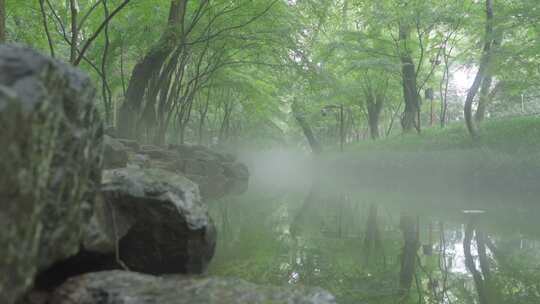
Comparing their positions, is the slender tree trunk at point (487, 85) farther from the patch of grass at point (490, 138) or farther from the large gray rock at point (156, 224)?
the large gray rock at point (156, 224)

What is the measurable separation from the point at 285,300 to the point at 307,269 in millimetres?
1410

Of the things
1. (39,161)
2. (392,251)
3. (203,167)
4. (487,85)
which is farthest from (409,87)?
(39,161)

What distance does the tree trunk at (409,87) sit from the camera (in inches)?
586

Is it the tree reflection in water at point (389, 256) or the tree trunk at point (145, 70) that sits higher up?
the tree trunk at point (145, 70)

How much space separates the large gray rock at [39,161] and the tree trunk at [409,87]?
1378cm

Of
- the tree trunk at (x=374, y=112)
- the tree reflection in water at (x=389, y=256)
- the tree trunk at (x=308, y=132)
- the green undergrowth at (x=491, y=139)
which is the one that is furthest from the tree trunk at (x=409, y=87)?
the tree reflection in water at (x=389, y=256)

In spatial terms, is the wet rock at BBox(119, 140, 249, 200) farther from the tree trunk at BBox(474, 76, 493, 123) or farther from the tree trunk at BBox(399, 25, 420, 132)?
the tree trunk at BBox(474, 76, 493, 123)

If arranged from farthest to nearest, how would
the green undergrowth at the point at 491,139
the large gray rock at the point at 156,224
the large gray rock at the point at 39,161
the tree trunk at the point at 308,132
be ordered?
1. the tree trunk at the point at 308,132
2. the green undergrowth at the point at 491,139
3. the large gray rock at the point at 156,224
4. the large gray rock at the point at 39,161

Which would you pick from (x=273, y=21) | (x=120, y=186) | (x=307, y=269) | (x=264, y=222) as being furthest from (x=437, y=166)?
(x=120, y=186)

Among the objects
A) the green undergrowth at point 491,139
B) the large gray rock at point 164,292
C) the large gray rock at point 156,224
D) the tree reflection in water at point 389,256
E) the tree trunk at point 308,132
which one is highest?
the tree trunk at point 308,132

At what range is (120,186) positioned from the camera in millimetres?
2934

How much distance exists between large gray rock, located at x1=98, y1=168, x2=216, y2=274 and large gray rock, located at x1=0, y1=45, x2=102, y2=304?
2.59ft

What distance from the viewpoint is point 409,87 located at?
16.9m

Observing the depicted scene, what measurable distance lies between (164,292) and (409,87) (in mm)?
16218
